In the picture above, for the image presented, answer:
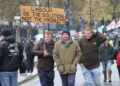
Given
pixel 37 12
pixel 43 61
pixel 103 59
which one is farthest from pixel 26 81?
pixel 43 61

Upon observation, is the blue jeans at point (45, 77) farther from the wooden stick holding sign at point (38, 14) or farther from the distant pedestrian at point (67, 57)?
the wooden stick holding sign at point (38, 14)

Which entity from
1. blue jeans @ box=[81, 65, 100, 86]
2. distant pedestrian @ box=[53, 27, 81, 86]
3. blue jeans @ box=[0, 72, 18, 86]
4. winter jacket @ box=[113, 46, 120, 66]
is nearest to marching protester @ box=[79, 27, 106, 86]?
blue jeans @ box=[81, 65, 100, 86]

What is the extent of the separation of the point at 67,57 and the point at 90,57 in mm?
836

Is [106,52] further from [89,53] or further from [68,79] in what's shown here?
[68,79]

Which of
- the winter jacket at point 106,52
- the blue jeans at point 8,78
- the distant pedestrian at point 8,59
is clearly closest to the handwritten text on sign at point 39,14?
the winter jacket at point 106,52

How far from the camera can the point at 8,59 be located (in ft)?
32.1

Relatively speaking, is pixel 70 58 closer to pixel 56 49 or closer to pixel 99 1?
pixel 56 49

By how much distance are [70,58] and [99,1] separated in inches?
2002

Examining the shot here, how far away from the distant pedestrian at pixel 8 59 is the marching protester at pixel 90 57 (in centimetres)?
191

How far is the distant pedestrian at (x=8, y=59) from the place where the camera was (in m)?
9.77

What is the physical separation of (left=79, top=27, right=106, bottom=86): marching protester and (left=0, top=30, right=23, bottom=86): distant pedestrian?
1.91m

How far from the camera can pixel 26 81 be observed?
18219 mm

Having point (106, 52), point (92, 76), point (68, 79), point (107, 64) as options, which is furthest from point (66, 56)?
point (107, 64)

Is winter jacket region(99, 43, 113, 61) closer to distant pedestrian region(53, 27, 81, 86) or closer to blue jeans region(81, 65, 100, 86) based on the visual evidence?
blue jeans region(81, 65, 100, 86)
